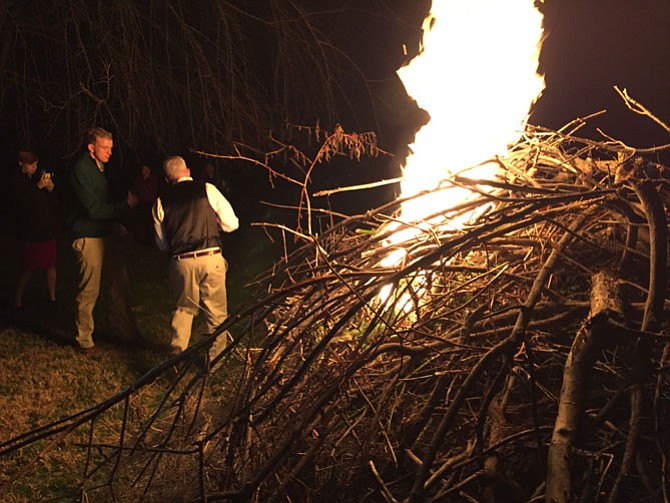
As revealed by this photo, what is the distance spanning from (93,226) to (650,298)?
4396 mm

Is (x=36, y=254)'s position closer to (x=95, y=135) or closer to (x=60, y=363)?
(x=60, y=363)

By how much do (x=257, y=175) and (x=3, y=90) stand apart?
19.6ft

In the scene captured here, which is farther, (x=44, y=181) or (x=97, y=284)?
(x=44, y=181)

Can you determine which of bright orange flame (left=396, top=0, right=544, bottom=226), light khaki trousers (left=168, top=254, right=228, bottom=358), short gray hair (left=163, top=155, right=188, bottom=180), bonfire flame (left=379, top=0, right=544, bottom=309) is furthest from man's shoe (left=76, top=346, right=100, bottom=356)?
bright orange flame (left=396, top=0, right=544, bottom=226)

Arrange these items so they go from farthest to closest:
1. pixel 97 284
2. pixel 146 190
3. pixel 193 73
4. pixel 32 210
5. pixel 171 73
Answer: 1. pixel 146 190
2. pixel 32 210
3. pixel 193 73
4. pixel 171 73
5. pixel 97 284

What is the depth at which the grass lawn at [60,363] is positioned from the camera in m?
3.92

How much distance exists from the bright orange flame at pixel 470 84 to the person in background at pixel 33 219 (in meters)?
4.33

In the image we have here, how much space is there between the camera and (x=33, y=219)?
262 inches

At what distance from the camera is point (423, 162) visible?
4016 millimetres

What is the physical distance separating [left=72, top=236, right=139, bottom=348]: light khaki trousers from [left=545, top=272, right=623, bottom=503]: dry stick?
418cm

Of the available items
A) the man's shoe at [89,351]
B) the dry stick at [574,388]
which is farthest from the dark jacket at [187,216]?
the dry stick at [574,388]

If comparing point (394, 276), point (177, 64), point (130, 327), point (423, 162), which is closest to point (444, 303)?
point (394, 276)

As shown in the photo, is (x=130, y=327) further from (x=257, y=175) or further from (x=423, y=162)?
(x=257, y=175)

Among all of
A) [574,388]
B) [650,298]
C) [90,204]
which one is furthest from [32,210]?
[650,298]
